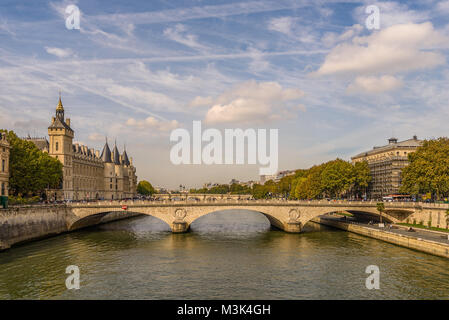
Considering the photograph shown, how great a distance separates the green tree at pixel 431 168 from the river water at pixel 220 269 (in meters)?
17.1

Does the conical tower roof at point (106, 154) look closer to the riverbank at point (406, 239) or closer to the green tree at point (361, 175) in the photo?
the green tree at point (361, 175)

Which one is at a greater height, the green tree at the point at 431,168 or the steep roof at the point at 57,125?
the steep roof at the point at 57,125

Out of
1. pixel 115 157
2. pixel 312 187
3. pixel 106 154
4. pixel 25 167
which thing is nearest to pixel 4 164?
pixel 25 167

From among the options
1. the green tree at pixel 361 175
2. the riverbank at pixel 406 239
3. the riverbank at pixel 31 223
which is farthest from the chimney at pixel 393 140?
the riverbank at pixel 31 223

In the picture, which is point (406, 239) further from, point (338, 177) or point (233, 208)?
point (338, 177)

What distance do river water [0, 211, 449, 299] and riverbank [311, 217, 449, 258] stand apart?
3.58ft

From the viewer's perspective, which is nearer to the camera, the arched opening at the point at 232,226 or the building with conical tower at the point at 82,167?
the arched opening at the point at 232,226

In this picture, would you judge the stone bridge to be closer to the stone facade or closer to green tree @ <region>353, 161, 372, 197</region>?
the stone facade

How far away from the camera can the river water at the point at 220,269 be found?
29.3 metres

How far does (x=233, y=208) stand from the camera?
64.4m

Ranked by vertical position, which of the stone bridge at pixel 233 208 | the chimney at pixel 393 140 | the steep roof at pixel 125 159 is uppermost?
the chimney at pixel 393 140

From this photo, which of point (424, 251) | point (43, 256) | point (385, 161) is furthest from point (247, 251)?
point (385, 161)

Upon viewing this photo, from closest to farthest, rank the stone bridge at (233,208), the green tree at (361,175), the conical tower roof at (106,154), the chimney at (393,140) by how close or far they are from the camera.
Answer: the stone bridge at (233,208) < the green tree at (361,175) < the chimney at (393,140) < the conical tower roof at (106,154)
